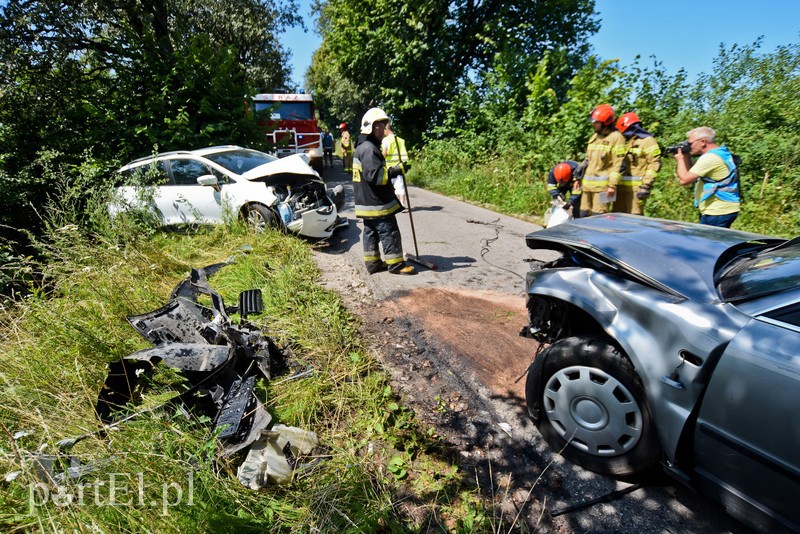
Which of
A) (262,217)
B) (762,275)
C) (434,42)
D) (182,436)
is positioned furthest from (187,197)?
(434,42)

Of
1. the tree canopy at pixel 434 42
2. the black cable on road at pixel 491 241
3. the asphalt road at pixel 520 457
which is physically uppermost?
the tree canopy at pixel 434 42

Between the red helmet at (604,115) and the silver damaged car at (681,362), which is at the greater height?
the red helmet at (604,115)

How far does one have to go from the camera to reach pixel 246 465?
6.48 ft

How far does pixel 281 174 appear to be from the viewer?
617cm

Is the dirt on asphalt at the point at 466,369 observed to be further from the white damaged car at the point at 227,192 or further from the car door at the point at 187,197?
the car door at the point at 187,197

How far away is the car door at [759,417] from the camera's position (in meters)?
1.35

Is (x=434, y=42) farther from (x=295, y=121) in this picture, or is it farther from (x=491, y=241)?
(x=491, y=241)

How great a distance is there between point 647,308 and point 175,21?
14307 millimetres

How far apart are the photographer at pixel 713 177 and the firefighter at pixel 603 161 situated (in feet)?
3.53

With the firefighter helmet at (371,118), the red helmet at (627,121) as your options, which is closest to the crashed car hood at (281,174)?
the firefighter helmet at (371,118)

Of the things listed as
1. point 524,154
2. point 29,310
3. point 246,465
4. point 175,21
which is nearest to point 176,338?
point 29,310

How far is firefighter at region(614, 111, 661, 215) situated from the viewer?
5.18 m

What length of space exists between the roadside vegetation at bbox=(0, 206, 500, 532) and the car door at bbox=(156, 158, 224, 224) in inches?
93.6

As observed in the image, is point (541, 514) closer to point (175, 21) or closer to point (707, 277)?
point (707, 277)
